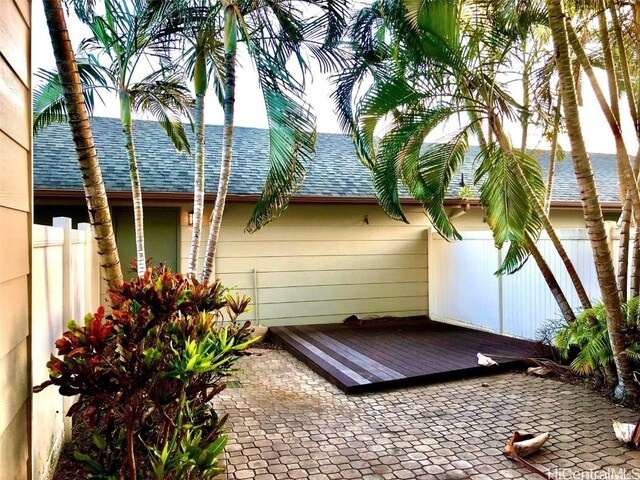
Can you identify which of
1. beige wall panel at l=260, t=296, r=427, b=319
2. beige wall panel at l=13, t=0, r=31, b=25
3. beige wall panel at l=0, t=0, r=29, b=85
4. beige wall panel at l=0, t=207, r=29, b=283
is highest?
beige wall panel at l=13, t=0, r=31, b=25

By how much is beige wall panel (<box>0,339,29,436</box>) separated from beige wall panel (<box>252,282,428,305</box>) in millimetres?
5998

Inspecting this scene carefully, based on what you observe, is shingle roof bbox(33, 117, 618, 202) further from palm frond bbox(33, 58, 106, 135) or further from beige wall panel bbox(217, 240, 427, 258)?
palm frond bbox(33, 58, 106, 135)

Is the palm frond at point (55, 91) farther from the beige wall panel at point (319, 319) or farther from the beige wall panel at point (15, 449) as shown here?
the beige wall panel at point (319, 319)

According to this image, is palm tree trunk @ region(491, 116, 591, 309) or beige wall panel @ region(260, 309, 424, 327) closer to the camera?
palm tree trunk @ region(491, 116, 591, 309)

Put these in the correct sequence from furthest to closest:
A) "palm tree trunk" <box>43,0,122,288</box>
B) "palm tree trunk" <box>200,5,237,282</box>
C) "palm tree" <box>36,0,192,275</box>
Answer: "palm tree trunk" <box>200,5,237,282</box> < "palm tree" <box>36,0,192,275</box> < "palm tree trunk" <box>43,0,122,288</box>

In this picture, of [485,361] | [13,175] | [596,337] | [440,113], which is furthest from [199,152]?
[596,337]

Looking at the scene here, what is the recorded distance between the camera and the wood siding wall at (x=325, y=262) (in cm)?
773

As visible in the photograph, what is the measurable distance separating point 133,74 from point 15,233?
4022mm

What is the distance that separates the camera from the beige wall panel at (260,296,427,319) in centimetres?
797

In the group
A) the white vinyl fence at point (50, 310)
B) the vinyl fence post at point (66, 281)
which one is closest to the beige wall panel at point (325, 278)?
the white vinyl fence at point (50, 310)

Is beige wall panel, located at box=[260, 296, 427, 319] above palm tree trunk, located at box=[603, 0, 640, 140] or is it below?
below

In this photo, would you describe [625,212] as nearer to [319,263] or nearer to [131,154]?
[319,263]

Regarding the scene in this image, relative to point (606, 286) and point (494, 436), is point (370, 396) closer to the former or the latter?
point (494, 436)

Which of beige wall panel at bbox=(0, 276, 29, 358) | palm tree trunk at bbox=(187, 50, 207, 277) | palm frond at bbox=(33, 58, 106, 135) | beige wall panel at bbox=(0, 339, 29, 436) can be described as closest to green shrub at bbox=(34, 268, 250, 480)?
beige wall panel at bbox=(0, 339, 29, 436)
